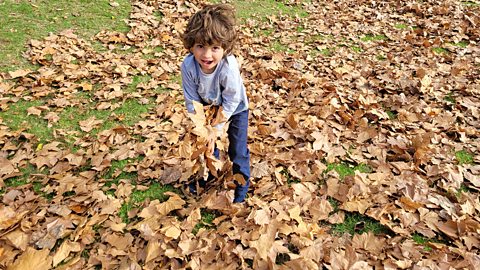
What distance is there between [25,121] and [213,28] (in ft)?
8.82

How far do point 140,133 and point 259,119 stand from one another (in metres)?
1.29

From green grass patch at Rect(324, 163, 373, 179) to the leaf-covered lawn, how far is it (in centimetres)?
1

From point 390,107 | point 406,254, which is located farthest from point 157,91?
point 406,254

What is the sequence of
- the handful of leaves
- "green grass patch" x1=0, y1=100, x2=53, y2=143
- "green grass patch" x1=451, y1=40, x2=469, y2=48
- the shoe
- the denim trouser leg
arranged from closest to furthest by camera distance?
the handful of leaves, the denim trouser leg, the shoe, "green grass patch" x1=0, y1=100, x2=53, y2=143, "green grass patch" x1=451, y1=40, x2=469, y2=48

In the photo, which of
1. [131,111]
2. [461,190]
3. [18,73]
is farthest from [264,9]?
[461,190]

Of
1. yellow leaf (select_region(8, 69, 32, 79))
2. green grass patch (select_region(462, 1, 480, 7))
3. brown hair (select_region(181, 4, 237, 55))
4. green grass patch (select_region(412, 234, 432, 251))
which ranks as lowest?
yellow leaf (select_region(8, 69, 32, 79))

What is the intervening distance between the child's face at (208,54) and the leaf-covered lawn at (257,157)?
1.54 feet

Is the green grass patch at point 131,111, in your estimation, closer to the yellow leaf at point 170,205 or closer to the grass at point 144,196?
the grass at point 144,196

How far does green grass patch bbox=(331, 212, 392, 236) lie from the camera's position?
271 centimetres

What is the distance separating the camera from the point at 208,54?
2266mm

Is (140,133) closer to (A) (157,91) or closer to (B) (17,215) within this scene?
(A) (157,91)

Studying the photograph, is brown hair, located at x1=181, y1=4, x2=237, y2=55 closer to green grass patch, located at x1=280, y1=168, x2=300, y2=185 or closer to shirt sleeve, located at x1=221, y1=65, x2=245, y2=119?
shirt sleeve, located at x1=221, y1=65, x2=245, y2=119

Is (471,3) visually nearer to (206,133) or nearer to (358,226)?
(358,226)

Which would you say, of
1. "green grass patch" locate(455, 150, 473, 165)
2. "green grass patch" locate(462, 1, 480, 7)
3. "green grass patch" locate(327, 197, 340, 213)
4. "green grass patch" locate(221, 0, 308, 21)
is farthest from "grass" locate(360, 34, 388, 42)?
"green grass patch" locate(327, 197, 340, 213)
